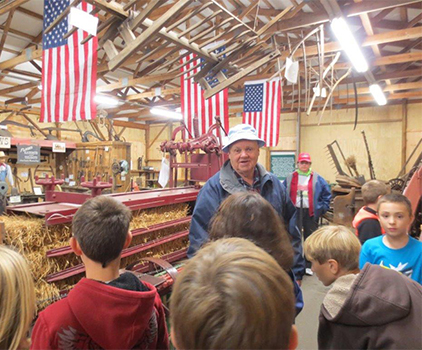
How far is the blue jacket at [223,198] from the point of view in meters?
2.09

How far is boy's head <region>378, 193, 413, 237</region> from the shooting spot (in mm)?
2201

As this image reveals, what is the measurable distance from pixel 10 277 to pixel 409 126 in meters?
12.4

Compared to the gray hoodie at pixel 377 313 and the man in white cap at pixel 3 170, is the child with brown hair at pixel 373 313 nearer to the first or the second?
the gray hoodie at pixel 377 313

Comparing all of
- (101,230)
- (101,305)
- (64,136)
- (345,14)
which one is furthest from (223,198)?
(64,136)

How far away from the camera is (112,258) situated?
1.35 m

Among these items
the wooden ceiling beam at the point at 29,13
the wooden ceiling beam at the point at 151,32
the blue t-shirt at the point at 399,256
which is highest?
the wooden ceiling beam at the point at 29,13

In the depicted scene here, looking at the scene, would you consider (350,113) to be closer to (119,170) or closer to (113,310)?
(119,170)

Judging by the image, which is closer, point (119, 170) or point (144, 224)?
point (144, 224)

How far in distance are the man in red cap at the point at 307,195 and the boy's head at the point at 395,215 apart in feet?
8.33

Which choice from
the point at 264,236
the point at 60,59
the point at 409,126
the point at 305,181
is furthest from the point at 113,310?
the point at 409,126

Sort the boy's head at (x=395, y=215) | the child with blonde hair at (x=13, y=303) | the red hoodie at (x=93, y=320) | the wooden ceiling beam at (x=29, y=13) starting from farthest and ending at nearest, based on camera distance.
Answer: the wooden ceiling beam at (x=29, y=13), the boy's head at (x=395, y=215), the red hoodie at (x=93, y=320), the child with blonde hair at (x=13, y=303)

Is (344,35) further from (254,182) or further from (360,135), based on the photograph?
(360,135)

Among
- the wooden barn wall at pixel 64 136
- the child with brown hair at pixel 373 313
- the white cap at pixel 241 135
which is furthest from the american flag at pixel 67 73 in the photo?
the wooden barn wall at pixel 64 136

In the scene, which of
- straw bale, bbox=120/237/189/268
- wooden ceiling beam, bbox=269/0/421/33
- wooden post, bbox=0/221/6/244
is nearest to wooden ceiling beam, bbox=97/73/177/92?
wooden ceiling beam, bbox=269/0/421/33
